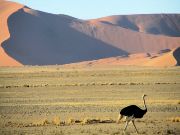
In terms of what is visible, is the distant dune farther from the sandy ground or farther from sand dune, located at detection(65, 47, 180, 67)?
the sandy ground

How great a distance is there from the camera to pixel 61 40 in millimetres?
154625

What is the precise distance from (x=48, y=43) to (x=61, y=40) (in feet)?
20.0

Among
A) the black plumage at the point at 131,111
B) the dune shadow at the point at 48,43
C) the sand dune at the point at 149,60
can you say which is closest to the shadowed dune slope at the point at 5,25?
the dune shadow at the point at 48,43

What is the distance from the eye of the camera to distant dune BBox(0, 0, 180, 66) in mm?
127863

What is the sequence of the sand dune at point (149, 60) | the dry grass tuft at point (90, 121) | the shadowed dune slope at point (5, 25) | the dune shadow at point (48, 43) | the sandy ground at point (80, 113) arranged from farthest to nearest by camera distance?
1. the dune shadow at point (48, 43)
2. the shadowed dune slope at point (5, 25)
3. the sand dune at point (149, 60)
4. the dry grass tuft at point (90, 121)
5. the sandy ground at point (80, 113)

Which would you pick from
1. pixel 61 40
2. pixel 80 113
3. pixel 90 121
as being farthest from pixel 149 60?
pixel 90 121

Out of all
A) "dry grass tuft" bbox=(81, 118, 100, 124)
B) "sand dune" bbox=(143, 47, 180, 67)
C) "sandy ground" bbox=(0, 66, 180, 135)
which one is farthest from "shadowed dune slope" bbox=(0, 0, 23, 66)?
"dry grass tuft" bbox=(81, 118, 100, 124)

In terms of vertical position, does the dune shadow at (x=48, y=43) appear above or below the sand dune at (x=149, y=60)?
above

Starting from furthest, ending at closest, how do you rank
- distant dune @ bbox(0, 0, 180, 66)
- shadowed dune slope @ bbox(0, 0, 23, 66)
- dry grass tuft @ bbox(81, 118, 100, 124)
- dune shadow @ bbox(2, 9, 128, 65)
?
1. dune shadow @ bbox(2, 9, 128, 65)
2. distant dune @ bbox(0, 0, 180, 66)
3. shadowed dune slope @ bbox(0, 0, 23, 66)
4. dry grass tuft @ bbox(81, 118, 100, 124)

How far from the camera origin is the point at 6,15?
139000 mm

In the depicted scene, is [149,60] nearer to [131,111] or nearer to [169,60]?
[169,60]

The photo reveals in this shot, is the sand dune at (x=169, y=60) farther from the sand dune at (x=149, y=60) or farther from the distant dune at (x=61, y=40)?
the distant dune at (x=61, y=40)

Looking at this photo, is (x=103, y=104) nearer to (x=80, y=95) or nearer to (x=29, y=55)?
(x=80, y=95)

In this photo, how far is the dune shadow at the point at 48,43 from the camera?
13125cm
